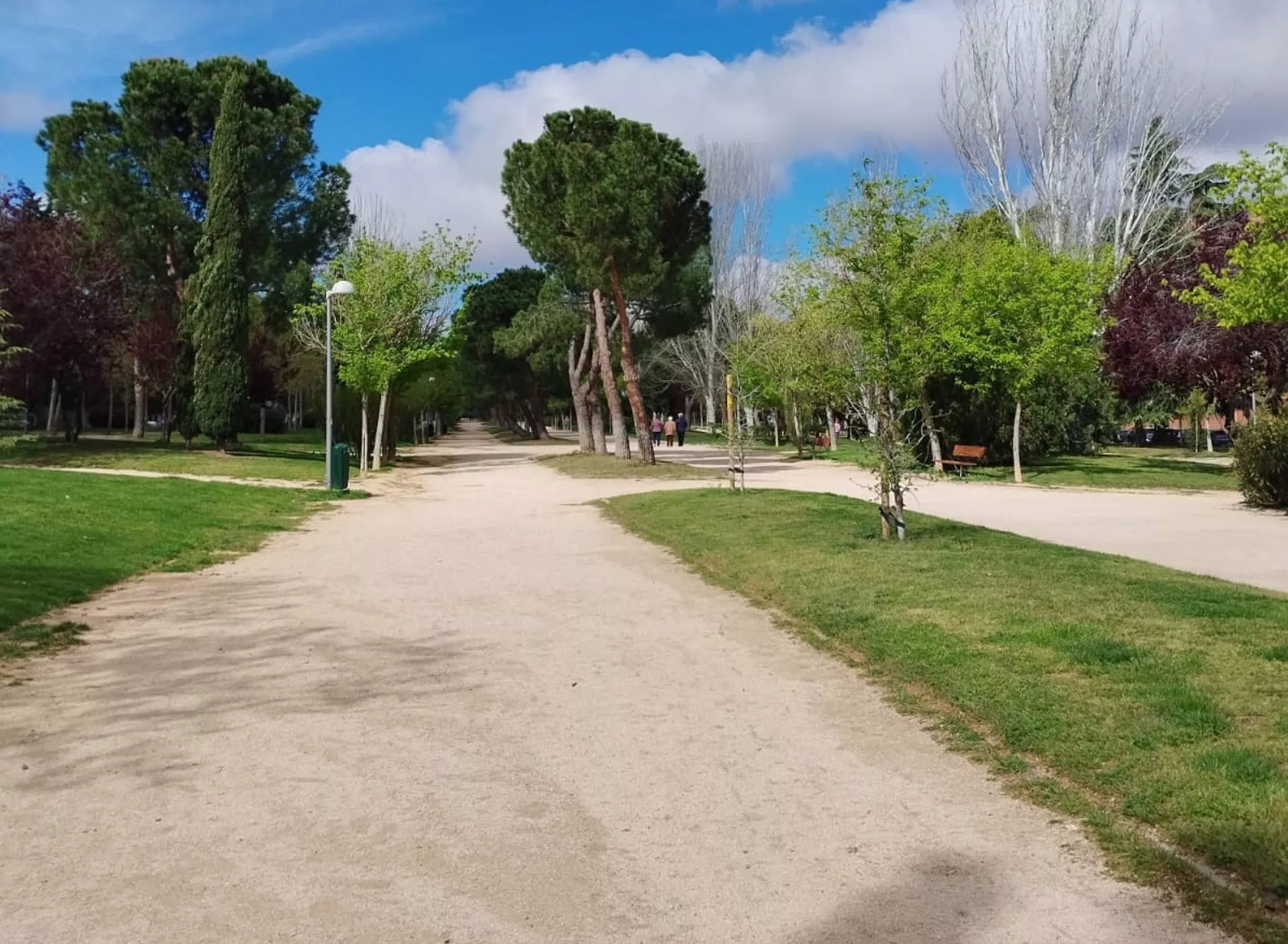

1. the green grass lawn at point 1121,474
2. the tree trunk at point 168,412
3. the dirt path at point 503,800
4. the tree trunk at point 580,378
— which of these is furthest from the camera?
the tree trunk at point 168,412

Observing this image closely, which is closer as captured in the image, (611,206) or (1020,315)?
(1020,315)

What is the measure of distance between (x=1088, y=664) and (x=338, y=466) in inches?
768

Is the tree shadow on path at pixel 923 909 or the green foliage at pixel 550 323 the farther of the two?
the green foliage at pixel 550 323

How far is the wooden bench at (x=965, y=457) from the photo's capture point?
94.6ft

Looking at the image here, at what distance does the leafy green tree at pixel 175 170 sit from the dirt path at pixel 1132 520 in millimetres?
20811

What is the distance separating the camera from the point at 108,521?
14398 mm

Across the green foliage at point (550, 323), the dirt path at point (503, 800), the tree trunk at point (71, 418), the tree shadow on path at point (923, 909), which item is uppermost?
the green foliage at point (550, 323)

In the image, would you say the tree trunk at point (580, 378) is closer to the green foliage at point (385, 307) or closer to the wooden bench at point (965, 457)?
the green foliage at point (385, 307)

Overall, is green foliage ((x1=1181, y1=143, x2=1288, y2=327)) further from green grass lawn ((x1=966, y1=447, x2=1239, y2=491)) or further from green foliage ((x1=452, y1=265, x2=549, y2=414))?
green foliage ((x1=452, y1=265, x2=549, y2=414))

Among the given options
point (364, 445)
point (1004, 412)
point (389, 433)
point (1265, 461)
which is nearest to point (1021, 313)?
point (1004, 412)

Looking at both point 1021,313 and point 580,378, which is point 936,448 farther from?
point 580,378

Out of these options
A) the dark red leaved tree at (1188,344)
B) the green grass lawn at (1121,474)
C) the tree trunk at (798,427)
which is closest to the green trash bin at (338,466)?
the green grass lawn at (1121,474)

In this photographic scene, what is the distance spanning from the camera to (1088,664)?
6004 millimetres

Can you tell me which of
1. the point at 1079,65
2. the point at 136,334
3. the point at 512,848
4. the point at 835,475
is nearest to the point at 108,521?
the point at 512,848
